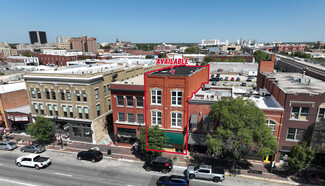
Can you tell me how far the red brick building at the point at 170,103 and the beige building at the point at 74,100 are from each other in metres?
10.5

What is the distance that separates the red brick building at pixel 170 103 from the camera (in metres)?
28.5

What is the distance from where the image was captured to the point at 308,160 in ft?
75.9

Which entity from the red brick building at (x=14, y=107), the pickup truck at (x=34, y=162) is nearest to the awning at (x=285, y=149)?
the pickup truck at (x=34, y=162)

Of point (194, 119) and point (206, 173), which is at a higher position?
point (194, 119)

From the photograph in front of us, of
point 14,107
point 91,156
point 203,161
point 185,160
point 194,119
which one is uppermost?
point 194,119

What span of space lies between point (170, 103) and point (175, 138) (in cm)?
560

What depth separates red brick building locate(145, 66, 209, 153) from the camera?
28.5m

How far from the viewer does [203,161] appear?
29719mm

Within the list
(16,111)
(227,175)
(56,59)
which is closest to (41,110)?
(16,111)

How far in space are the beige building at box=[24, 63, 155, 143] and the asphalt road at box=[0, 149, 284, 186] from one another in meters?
6.54

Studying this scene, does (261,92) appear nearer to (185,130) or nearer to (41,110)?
(185,130)

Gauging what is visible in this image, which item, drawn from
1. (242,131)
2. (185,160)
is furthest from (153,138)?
(242,131)

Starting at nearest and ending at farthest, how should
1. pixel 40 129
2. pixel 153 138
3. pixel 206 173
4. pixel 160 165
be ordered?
pixel 206 173
pixel 160 165
pixel 153 138
pixel 40 129

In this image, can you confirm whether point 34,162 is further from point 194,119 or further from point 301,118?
point 301,118
